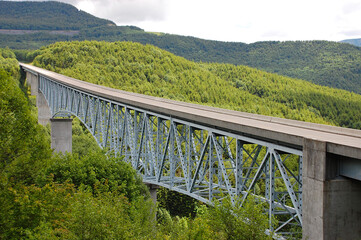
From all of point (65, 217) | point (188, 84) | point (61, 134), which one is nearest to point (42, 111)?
point (61, 134)

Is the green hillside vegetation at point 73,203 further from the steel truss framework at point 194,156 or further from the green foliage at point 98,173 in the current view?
the steel truss framework at point 194,156

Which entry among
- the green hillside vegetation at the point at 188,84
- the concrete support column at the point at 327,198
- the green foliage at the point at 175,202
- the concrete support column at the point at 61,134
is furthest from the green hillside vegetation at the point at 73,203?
the green hillside vegetation at the point at 188,84

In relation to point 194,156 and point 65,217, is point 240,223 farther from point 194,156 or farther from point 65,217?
point 194,156

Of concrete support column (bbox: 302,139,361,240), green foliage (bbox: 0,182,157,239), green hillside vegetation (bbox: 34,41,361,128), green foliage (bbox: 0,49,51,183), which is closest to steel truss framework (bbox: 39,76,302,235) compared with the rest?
concrete support column (bbox: 302,139,361,240)

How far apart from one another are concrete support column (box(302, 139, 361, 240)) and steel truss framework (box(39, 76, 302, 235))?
0.94 meters

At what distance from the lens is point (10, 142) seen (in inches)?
948

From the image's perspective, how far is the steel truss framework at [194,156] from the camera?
1672cm

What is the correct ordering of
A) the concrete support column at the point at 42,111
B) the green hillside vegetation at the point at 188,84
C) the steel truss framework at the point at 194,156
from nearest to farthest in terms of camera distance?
the steel truss framework at the point at 194,156 < the concrete support column at the point at 42,111 < the green hillside vegetation at the point at 188,84

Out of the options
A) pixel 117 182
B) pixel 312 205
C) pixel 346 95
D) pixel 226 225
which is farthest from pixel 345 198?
pixel 346 95

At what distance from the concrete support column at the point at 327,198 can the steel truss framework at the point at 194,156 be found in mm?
938

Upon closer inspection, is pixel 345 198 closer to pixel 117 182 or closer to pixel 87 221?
pixel 87 221

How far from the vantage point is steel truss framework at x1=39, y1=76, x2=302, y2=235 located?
16717mm

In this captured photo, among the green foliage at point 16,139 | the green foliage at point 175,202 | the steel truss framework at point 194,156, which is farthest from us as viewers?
the green foliage at point 175,202

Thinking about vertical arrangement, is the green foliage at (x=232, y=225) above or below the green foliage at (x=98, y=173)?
above
